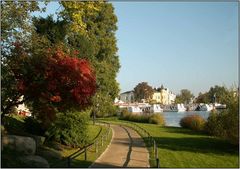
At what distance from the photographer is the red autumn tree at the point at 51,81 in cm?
1877

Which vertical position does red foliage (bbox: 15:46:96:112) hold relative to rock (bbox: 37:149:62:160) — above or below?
above

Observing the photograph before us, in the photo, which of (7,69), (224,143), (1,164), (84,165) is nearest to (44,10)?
(7,69)

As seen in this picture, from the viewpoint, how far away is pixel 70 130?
1003 inches

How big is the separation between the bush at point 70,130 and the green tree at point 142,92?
477ft

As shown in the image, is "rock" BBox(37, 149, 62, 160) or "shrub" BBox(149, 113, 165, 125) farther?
"shrub" BBox(149, 113, 165, 125)

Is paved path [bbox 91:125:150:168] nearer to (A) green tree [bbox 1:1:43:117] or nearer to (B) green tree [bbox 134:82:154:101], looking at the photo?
(A) green tree [bbox 1:1:43:117]

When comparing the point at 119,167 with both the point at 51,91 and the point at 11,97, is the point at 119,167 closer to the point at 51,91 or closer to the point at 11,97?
the point at 51,91

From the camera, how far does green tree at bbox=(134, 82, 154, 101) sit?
566 feet

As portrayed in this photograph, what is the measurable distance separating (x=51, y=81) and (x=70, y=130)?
7390mm

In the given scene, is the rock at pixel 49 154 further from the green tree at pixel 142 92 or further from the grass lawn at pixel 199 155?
the green tree at pixel 142 92

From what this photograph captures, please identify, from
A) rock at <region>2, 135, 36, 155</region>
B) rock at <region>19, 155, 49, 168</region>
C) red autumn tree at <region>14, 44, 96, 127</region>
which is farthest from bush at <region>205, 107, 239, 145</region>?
rock at <region>19, 155, 49, 168</region>

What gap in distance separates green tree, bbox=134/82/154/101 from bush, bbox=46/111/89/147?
145388 millimetres

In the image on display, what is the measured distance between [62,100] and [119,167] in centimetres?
404

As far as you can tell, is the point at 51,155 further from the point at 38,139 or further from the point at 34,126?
the point at 34,126
